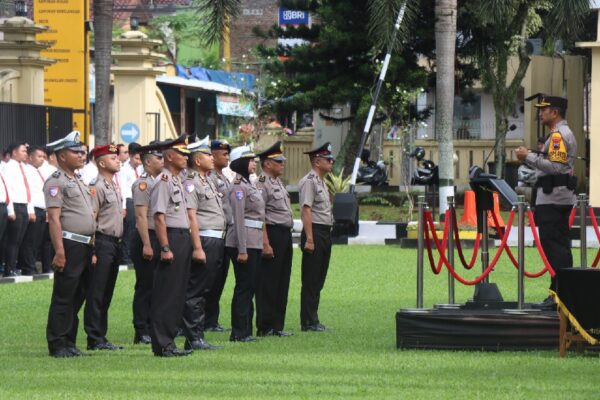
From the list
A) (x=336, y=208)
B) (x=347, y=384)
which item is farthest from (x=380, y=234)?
(x=347, y=384)

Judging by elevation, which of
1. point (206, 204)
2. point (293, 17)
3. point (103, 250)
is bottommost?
point (103, 250)

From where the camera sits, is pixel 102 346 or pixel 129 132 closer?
pixel 102 346

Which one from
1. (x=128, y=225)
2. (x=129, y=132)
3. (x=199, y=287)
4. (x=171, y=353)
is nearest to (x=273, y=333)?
(x=199, y=287)

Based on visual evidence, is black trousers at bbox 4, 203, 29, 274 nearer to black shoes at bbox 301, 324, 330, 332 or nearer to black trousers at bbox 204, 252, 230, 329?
black trousers at bbox 204, 252, 230, 329

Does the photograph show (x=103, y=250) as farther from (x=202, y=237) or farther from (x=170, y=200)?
(x=170, y=200)

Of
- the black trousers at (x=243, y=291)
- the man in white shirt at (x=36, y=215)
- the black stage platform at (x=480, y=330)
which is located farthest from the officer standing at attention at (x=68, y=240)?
the man in white shirt at (x=36, y=215)

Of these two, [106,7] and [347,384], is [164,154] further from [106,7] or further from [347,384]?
[106,7]

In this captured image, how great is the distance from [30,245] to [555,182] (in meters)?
10.5

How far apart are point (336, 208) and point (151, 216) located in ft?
42.3

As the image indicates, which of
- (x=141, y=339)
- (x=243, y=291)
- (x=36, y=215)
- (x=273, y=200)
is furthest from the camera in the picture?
(x=36, y=215)

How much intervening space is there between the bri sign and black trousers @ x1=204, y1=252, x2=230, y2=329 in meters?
28.4

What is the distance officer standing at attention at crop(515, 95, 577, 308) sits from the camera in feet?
52.1

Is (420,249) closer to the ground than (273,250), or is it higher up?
higher up

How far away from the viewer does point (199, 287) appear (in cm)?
1491
